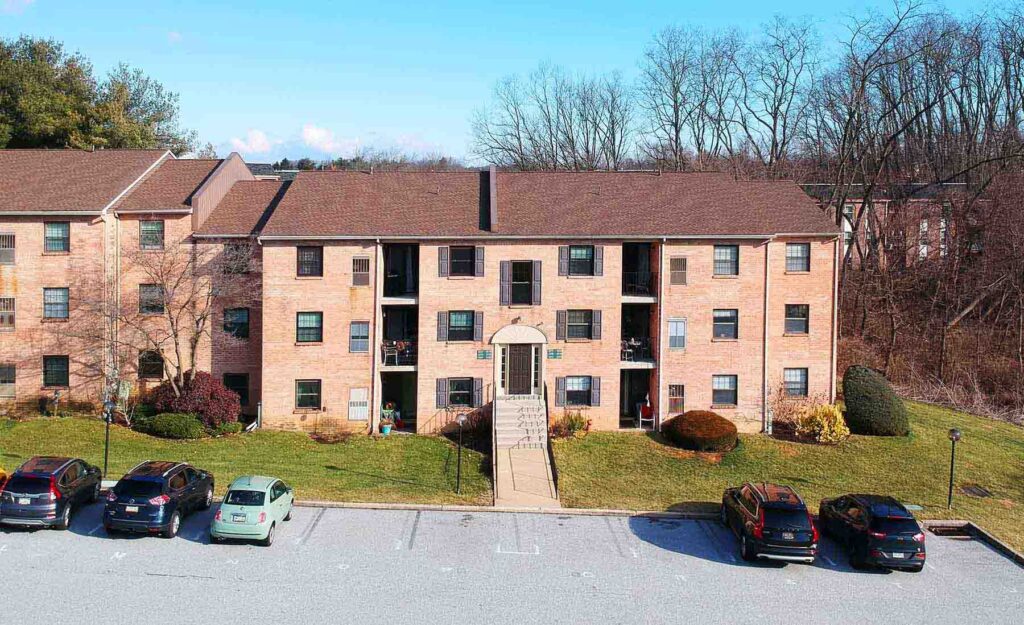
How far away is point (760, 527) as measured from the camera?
1966cm

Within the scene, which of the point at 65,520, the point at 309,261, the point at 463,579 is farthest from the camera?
the point at 309,261

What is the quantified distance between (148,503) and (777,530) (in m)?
15.3

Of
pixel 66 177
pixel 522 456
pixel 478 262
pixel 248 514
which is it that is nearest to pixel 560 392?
pixel 522 456

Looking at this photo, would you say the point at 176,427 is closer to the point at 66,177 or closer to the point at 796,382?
the point at 66,177

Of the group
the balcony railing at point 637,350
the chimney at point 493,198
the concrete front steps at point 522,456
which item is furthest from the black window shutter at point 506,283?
the balcony railing at point 637,350

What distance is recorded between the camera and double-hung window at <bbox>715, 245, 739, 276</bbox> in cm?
3275

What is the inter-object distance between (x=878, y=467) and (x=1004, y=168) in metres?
30.7

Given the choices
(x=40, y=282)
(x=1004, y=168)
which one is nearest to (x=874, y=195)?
(x=1004, y=168)

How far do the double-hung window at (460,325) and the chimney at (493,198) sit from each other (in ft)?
11.6

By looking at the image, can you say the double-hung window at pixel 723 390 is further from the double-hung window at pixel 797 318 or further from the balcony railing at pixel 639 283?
the balcony railing at pixel 639 283

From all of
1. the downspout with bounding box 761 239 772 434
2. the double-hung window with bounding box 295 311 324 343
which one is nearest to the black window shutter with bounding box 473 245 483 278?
the double-hung window with bounding box 295 311 324 343

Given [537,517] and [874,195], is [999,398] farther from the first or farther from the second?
[537,517]

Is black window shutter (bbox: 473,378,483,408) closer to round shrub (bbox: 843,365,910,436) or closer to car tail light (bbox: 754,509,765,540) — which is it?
car tail light (bbox: 754,509,765,540)

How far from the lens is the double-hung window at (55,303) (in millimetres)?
33000
